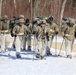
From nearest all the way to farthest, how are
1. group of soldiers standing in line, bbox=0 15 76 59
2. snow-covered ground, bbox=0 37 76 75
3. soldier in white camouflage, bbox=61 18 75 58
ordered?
snow-covered ground, bbox=0 37 76 75, group of soldiers standing in line, bbox=0 15 76 59, soldier in white camouflage, bbox=61 18 75 58

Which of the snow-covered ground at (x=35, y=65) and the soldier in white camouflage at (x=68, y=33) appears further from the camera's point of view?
the soldier in white camouflage at (x=68, y=33)

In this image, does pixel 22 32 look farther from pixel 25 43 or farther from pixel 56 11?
pixel 56 11

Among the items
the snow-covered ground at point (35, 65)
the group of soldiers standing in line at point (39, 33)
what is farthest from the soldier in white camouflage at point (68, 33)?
the snow-covered ground at point (35, 65)

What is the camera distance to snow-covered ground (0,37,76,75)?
55.3 feet

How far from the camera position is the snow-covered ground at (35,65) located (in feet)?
55.3

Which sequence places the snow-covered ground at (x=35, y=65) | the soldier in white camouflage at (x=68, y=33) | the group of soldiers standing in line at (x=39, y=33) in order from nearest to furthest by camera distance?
the snow-covered ground at (x=35, y=65) < the group of soldiers standing in line at (x=39, y=33) < the soldier in white camouflage at (x=68, y=33)

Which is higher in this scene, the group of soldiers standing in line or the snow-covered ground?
the group of soldiers standing in line

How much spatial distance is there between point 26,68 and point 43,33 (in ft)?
8.76

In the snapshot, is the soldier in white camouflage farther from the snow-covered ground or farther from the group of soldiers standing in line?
the snow-covered ground

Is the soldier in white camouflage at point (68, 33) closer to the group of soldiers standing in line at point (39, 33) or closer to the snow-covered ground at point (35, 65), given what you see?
the group of soldiers standing in line at point (39, 33)

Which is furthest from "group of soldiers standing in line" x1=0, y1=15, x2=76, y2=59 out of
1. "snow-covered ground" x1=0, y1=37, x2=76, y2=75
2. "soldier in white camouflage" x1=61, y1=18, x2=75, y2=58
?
"snow-covered ground" x1=0, y1=37, x2=76, y2=75

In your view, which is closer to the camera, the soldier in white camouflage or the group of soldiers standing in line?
the group of soldiers standing in line

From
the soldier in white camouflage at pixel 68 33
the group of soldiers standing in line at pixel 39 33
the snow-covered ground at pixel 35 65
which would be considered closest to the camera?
the snow-covered ground at pixel 35 65

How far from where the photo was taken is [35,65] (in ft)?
60.8
